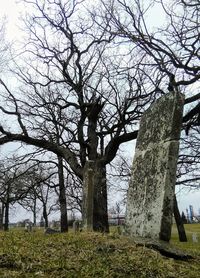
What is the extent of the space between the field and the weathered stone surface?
881 millimetres

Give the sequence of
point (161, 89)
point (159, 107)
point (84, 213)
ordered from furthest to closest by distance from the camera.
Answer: point (161, 89) < point (84, 213) < point (159, 107)

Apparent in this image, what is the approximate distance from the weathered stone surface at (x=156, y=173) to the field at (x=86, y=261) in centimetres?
88

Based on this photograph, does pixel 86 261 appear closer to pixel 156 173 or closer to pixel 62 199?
pixel 156 173

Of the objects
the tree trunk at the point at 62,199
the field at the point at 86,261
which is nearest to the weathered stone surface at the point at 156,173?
the field at the point at 86,261

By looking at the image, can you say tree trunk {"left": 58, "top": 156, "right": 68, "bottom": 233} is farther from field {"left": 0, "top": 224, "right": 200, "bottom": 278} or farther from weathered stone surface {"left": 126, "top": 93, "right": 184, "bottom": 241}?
field {"left": 0, "top": 224, "right": 200, "bottom": 278}

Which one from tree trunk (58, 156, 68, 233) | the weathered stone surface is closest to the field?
the weathered stone surface

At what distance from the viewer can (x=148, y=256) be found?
6.18m

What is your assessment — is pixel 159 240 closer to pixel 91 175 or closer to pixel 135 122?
pixel 91 175

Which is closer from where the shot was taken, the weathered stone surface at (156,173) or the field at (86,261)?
the field at (86,261)

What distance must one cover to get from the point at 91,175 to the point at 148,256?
6407mm

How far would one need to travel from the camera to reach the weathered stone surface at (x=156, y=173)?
7629 mm

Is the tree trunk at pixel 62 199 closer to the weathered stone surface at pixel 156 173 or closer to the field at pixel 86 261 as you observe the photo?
the weathered stone surface at pixel 156 173

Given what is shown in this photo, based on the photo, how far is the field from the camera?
16.4ft

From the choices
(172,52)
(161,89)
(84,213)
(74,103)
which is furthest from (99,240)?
(74,103)
